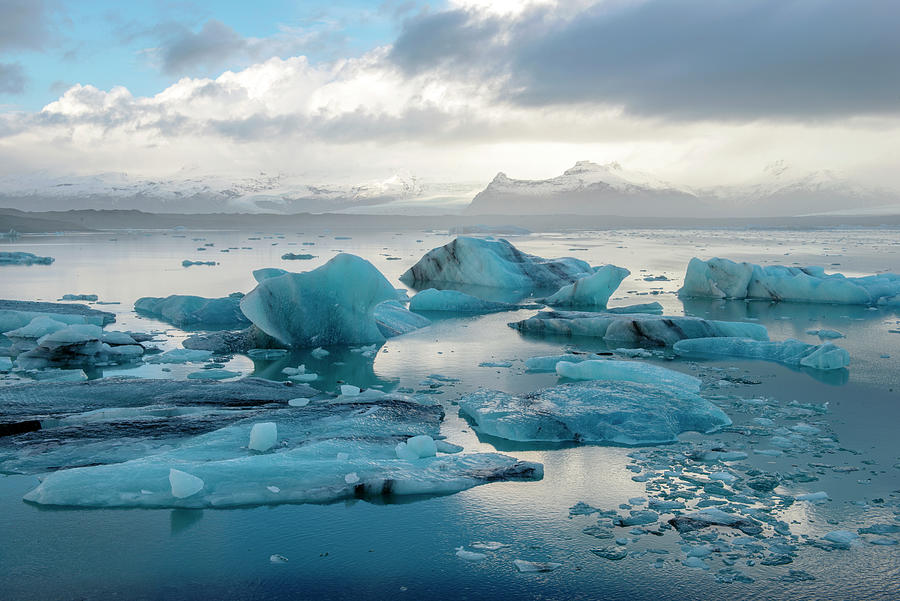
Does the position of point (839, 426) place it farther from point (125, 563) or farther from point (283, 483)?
point (125, 563)

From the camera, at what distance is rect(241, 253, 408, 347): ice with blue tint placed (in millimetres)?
7121

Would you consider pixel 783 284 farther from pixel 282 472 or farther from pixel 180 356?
pixel 282 472

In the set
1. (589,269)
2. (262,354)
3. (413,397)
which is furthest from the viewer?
(589,269)

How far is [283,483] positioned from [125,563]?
2.60ft

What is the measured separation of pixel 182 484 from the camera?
3.24m

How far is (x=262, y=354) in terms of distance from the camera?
23.2ft

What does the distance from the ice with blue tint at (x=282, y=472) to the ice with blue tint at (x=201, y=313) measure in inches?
198

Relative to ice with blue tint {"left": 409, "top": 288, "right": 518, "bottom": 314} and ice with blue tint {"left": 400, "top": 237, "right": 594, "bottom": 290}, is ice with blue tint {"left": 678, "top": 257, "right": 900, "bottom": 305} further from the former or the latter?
ice with blue tint {"left": 409, "top": 288, "right": 518, "bottom": 314}

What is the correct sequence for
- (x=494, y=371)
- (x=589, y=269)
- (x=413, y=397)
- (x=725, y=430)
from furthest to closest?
(x=589, y=269)
(x=494, y=371)
(x=413, y=397)
(x=725, y=430)

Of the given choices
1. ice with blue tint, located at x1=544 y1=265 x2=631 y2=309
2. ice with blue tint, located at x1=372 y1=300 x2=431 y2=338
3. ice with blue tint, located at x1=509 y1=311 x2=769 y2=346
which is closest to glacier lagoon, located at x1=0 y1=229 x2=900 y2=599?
ice with blue tint, located at x1=509 y1=311 x2=769 y2=346

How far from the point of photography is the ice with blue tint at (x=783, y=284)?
1098cm

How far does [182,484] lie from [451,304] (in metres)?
7.32

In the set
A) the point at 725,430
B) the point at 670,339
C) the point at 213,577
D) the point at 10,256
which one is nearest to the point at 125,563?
the point at 213,577

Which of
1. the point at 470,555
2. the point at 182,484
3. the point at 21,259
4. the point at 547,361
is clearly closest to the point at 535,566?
the point at 470,555
